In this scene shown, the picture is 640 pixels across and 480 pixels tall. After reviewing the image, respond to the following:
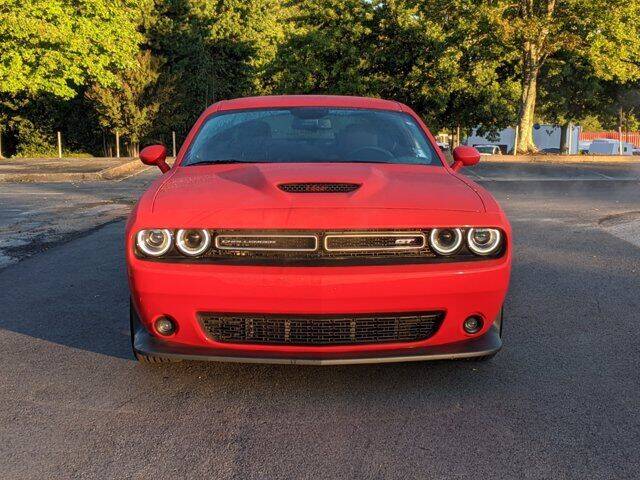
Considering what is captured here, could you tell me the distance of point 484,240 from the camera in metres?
3.57

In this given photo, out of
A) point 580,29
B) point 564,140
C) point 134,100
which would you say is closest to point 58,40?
point 134,100

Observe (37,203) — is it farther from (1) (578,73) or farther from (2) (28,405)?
(1) (578,73)

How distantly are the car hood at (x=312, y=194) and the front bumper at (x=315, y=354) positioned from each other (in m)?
0.66

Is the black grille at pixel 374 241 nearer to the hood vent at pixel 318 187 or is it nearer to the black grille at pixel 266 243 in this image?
the black grille at pixel 266 243

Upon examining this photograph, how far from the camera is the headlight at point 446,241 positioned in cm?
347

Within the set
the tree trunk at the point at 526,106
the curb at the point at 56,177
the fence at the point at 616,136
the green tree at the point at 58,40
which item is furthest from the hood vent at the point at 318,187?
the fence at the point at 616,136

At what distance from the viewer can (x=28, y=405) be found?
3.50 metres

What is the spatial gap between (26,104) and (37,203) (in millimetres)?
27806

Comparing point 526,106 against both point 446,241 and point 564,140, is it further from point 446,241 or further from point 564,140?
point 446,241

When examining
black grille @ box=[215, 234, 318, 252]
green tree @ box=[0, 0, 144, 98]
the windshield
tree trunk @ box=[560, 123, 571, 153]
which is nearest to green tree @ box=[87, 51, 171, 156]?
green tree @ box=[0, 0, 144, 98]

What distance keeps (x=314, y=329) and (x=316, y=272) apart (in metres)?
0.31

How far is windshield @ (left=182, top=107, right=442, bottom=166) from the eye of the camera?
461 cm

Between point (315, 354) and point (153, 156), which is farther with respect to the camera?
point (153, 156)

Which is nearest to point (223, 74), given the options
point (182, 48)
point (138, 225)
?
point (182, 48)
